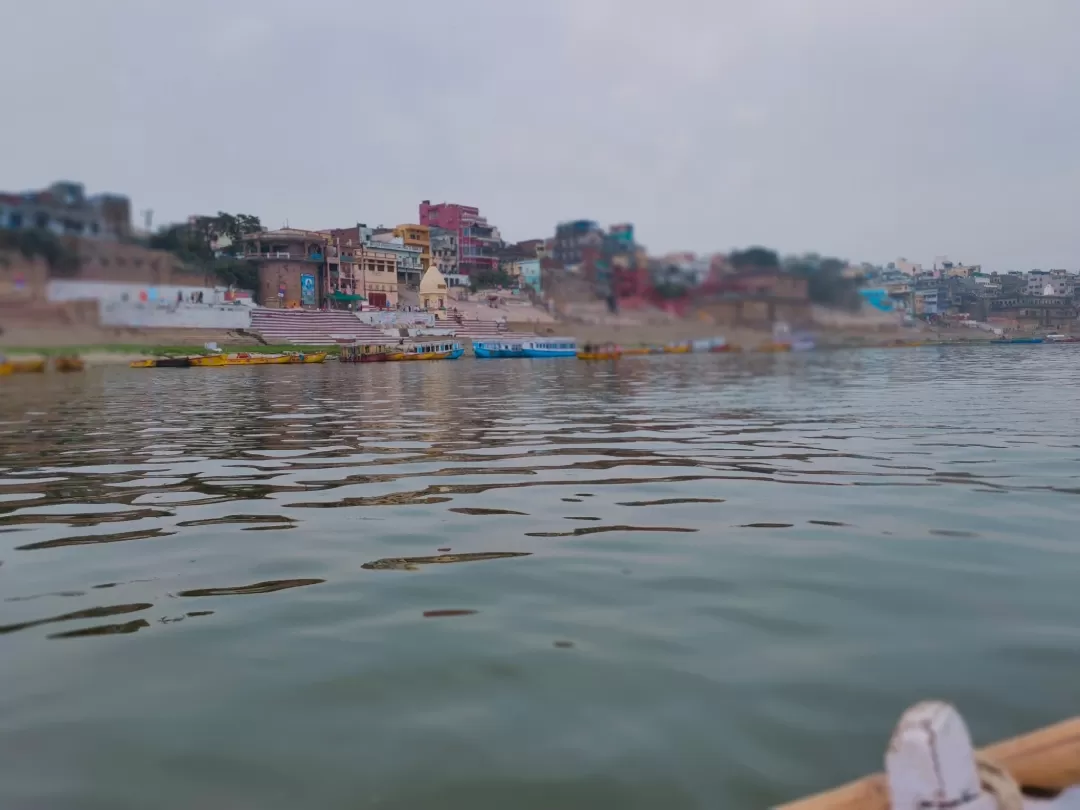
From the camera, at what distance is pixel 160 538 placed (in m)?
5.23

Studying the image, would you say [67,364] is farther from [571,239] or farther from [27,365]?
[571,239]

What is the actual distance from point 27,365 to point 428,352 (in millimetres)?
24993

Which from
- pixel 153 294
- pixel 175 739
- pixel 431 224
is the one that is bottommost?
pixel 175 739

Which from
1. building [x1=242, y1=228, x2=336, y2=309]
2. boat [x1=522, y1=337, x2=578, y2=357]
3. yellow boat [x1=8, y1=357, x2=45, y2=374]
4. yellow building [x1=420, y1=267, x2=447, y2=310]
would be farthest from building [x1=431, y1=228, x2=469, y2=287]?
yellow boat [x1=8, y1=357, x2=45, y2=374]

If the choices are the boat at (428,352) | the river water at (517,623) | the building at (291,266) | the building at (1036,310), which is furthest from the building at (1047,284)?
the building at (291,266)

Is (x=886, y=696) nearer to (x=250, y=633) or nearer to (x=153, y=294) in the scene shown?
(x=250, y=633)

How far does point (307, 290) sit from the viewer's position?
77125mm

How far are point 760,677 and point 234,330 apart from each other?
214 feet

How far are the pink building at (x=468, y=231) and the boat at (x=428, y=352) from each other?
4406 centimetres

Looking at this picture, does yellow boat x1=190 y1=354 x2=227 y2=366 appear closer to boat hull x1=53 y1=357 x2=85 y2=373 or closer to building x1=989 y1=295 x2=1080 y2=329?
boat hull x1=53 y1=357 x2=85 y2=373

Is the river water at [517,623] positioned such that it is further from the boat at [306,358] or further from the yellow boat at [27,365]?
the boat at [306,358]

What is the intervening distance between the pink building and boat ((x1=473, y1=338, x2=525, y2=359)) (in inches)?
1602

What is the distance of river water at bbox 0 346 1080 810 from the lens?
236cm

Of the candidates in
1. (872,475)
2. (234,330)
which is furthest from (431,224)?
(872,475)
